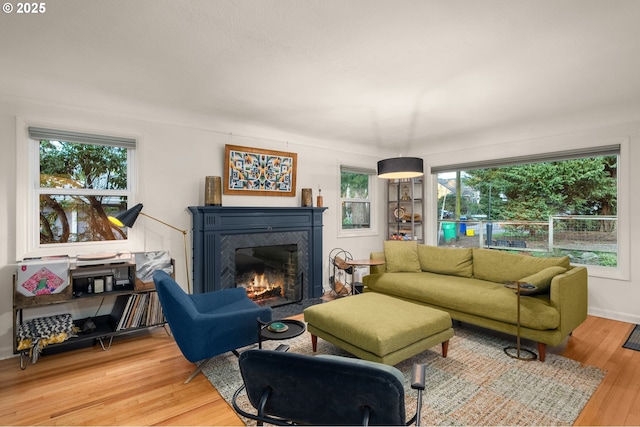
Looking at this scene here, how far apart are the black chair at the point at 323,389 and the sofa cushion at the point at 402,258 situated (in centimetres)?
327

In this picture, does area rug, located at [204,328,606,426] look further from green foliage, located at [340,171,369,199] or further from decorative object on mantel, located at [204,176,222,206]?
Answer: green foliage, located at [340,171,369,199]

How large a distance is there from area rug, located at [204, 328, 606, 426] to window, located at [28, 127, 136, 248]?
1996 millimetres

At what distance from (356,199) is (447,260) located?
2.00m

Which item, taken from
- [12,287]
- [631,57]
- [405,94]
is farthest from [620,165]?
[12,287]

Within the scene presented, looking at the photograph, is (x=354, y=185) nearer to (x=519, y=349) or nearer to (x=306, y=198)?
(x=306, y=198)

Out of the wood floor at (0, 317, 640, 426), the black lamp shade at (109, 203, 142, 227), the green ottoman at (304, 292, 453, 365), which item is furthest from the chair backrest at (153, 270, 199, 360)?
the green ottoman at (304, 292, 453, 365)

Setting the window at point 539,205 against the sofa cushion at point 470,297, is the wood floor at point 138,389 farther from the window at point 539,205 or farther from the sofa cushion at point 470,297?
the window at point 539,205

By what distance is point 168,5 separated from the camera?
1.86 metres

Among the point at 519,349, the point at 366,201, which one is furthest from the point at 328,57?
the point at 366,201

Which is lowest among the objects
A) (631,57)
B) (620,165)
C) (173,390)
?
(173,390)

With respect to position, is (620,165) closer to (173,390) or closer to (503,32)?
(503,32)

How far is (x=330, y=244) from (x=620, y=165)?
12.6ft

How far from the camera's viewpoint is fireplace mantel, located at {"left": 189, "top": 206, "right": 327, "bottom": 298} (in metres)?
3.78

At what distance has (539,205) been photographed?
4938 mm
